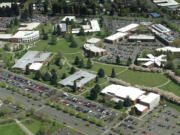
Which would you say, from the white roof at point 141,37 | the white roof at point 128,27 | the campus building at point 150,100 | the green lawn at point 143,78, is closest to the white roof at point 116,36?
the white roof at point 128,27

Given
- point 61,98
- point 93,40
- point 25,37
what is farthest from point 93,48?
point 61,98

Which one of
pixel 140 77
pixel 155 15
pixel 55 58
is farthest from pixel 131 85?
pixel 155 15

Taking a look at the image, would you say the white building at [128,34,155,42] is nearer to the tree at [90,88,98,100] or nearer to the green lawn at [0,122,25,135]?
the tree at [90,88,98,100]

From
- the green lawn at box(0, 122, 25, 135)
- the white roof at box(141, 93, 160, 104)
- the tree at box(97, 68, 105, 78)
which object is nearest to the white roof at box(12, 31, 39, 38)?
the tree at box(97, 68, 105, 78)

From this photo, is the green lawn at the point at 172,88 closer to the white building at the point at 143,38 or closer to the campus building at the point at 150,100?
the campus building at the point at 150,100

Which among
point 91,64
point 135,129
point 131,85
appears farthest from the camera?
point 91,64

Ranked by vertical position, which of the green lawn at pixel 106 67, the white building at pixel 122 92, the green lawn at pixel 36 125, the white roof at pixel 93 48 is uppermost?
the white roof at pixel 93 48

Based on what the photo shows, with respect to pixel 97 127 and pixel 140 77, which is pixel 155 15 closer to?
pixel 140 77
